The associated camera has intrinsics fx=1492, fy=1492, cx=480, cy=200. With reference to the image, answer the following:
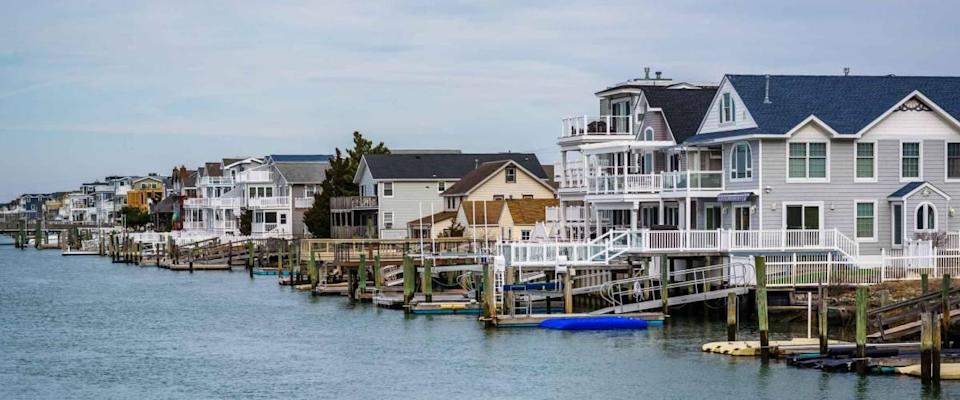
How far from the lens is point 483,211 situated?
90375 mm

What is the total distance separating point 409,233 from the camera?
97625 mm

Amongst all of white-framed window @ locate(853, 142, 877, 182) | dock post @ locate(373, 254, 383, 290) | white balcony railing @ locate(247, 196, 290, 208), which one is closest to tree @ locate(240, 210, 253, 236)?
white balcony railing @ locate(247, 196, 290, 208)

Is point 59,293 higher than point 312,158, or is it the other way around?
point 312,158

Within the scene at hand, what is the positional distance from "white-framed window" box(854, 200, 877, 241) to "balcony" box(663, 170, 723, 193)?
5.39 metres

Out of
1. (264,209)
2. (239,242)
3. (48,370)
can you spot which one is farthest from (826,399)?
(264,209)

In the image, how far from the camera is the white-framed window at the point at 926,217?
187ft

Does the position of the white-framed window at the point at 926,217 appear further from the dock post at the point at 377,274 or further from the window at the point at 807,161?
the dock post at the point at 377,274

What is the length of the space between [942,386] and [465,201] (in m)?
56.9

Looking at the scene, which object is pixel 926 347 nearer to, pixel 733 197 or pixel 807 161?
pixel 733 197

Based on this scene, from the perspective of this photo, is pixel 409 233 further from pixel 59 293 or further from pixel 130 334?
pixel 130 334

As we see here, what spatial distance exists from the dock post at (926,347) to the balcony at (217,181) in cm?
10801

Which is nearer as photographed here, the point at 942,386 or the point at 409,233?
the point at 942,386

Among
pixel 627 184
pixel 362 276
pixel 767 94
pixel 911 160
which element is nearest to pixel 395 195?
pixel 362 276

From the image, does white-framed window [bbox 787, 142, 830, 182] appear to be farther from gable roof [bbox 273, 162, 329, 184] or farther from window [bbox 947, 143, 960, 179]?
gable roof [bbox 273, 162, 329, 184]
